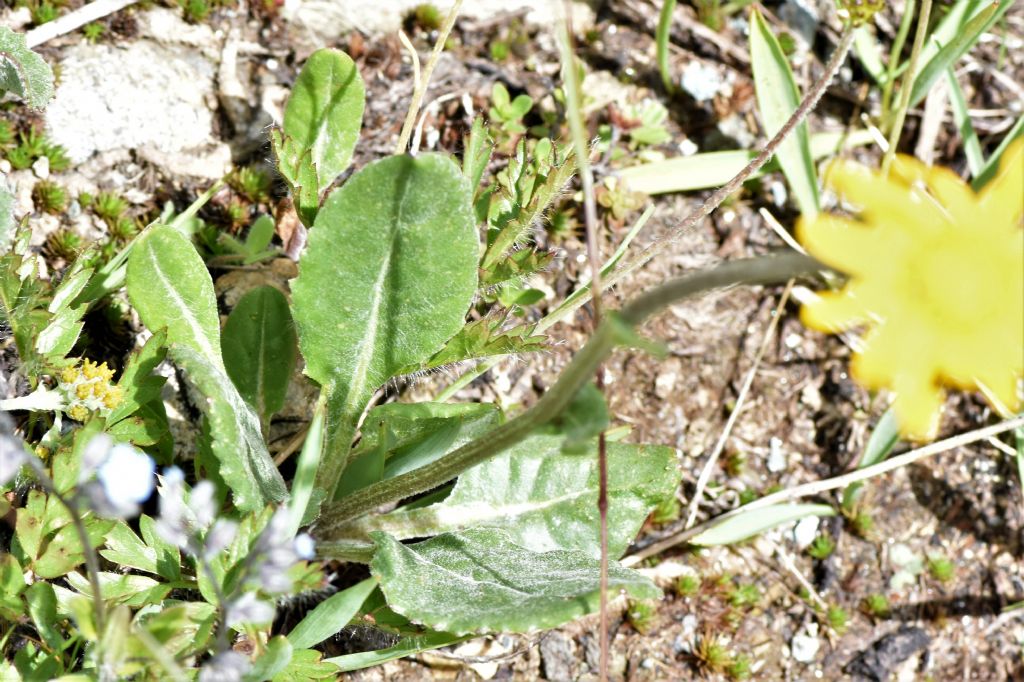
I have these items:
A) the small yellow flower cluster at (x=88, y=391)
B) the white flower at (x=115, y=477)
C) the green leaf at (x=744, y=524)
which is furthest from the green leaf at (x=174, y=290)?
the green leaf at (x=744, y=524)

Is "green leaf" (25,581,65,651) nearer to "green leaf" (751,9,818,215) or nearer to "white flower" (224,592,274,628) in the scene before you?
"white flower" (224,592,274,628)

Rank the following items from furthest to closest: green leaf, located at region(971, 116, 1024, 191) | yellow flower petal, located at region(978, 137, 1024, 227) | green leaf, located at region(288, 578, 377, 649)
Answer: green leaf, located at region(971, 116, 1024, 191) → green leaf, located at region(288, 578, 377, 649) → yellow flower petal, located at region(978, 137, 1024, 227)

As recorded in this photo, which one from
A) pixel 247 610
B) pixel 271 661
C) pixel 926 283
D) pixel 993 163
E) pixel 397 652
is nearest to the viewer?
pixel 926 283

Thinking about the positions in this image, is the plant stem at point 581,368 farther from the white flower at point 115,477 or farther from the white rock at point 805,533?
the white rock at point 805,533

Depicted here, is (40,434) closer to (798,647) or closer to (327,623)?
(327,623)

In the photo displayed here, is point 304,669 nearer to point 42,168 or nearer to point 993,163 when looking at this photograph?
point 42,168

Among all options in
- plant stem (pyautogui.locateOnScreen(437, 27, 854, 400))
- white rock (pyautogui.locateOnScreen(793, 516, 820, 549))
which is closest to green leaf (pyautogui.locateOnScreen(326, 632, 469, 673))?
plant stem (pyautogui.locateOnScreen(437, 27, 854, 400))

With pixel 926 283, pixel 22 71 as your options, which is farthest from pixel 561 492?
pixel 22 71
